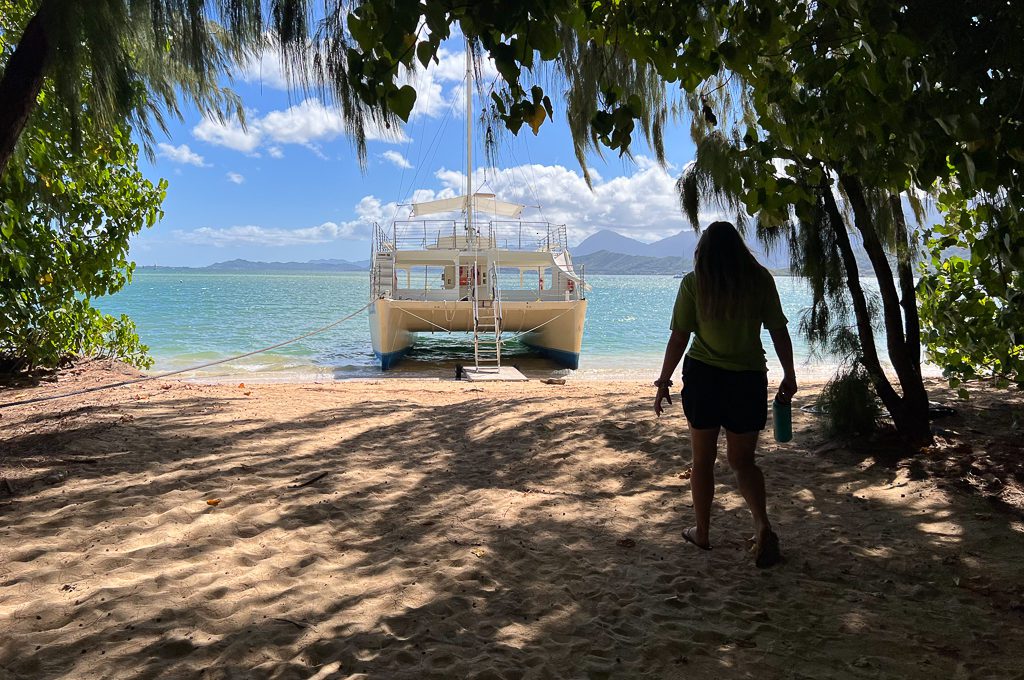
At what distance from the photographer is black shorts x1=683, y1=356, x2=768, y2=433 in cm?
276

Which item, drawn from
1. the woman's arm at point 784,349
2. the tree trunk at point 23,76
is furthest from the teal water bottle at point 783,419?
the tree trunk at point 23,76

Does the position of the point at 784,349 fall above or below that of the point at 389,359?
above

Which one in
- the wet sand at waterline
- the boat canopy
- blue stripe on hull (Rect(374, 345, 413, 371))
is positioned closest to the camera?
the wet sand at waterline

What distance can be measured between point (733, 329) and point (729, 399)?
Result: 0.30 metres

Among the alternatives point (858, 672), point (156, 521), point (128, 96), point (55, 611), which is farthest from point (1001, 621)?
point (128, 96)

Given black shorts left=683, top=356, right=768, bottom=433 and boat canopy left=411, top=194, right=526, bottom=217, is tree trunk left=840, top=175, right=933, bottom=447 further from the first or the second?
boat canopy left=411, top=194, right=526, bottom=217

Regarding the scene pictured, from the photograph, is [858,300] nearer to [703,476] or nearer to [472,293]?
[703,476]

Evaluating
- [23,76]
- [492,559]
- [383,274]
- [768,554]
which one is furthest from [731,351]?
[383,274]

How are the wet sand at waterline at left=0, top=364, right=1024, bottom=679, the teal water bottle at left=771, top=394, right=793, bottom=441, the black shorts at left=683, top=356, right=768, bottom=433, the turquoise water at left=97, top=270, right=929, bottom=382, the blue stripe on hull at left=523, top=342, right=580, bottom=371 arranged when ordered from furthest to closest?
the blue stripe on hull at left=523, top=342, right=580, bottom=371 < the turquoise water at left=97, top=270, right=929, bottom=382 < the teal water bottle at left=771, top=394, right=793, bottom=441 < the black shorts at left=683, top=356, right=768, bottom=433 < the wet sand at waterline at left=0, top=364, right=1024, bottom=679

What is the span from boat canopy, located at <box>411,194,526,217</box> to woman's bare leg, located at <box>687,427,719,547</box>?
1763cm

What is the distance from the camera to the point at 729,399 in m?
2.77

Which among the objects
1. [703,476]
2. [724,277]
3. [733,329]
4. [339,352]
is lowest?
[339,352]

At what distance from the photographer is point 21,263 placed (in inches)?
278

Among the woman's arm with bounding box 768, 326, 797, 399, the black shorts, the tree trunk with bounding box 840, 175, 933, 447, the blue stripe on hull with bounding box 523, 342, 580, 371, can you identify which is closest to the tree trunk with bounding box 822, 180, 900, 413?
the tree trunk with bounding box 840, 175, 933, 447
